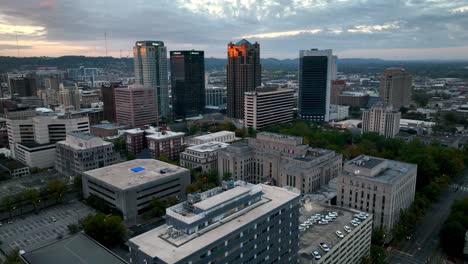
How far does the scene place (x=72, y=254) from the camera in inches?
2263

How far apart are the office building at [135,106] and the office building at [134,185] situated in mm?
76395

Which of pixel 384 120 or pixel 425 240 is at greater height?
pixel 384 120

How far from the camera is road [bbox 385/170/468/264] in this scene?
216ft

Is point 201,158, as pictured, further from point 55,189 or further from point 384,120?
point 384,120

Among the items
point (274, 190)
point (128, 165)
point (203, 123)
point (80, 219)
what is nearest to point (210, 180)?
point (128, 165)

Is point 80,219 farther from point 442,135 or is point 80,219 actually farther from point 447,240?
point 442,135

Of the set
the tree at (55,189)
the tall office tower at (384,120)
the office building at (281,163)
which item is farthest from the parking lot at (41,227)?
the tall office tower at (384,120)

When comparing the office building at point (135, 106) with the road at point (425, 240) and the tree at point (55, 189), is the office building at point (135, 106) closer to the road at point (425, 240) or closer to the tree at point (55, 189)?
the tree at point (55, 189)

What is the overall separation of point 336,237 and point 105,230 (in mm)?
45597

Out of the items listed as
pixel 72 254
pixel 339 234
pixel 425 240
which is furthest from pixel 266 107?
pixel 72 254

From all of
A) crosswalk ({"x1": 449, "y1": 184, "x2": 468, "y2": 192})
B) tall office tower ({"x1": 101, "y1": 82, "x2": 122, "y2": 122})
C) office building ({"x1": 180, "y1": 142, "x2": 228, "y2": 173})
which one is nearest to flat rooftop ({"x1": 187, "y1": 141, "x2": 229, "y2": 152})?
office building ({"x1": 180, "y1": 142, "x2": 228, "y2": 173})

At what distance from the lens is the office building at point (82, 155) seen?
10506 cm

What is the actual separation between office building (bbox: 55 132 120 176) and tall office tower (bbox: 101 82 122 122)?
81.1 m

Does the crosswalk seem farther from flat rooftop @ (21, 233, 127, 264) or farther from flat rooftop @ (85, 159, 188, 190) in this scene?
flat rooftop @ (21, 233, 127, 264)
